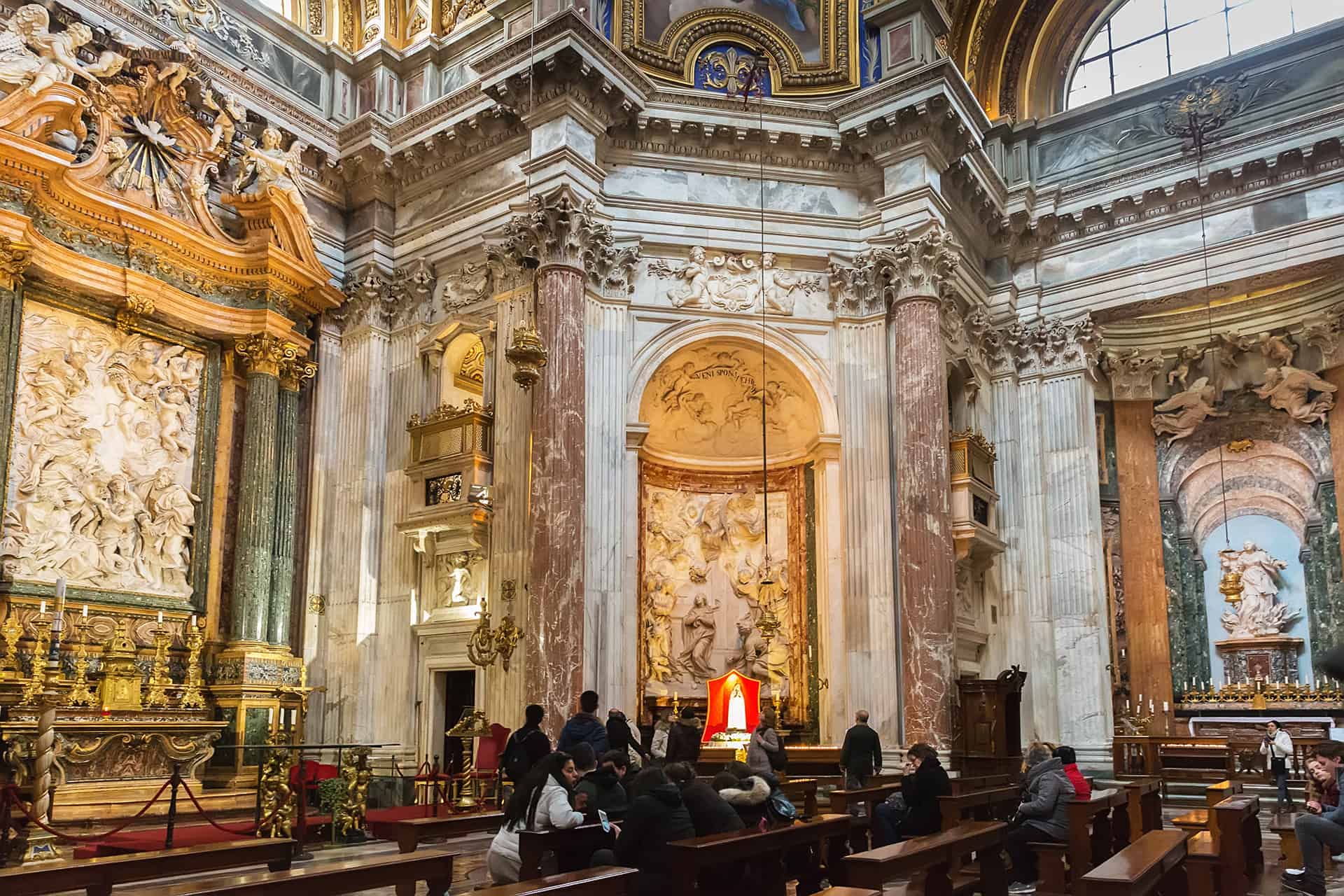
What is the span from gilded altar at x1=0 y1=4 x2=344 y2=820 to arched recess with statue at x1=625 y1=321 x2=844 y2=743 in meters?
5.33

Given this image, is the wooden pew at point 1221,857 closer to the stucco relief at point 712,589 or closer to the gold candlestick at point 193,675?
the stucco relief at point 712,589

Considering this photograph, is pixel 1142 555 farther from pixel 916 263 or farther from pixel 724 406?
pixel 724 406

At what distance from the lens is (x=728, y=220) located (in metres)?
17.3

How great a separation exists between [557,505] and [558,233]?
3783 mm

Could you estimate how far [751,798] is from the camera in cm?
757

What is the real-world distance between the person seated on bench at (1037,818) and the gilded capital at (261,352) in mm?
12459

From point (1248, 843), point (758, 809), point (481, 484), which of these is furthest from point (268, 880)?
point (481, 484)

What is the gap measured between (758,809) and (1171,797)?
11302 millimetres

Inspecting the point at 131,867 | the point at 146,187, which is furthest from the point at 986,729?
the point at 146,187

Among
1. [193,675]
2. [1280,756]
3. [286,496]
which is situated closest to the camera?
[1280,756]

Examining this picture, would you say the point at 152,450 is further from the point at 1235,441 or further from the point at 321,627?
the point at 1235,441

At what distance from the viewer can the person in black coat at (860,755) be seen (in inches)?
497

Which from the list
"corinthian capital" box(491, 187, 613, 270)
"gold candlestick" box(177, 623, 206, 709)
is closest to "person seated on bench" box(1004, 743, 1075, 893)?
"corinthian capital" box(491, 187, 613, 270)

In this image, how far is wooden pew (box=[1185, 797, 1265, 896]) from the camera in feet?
24.1
